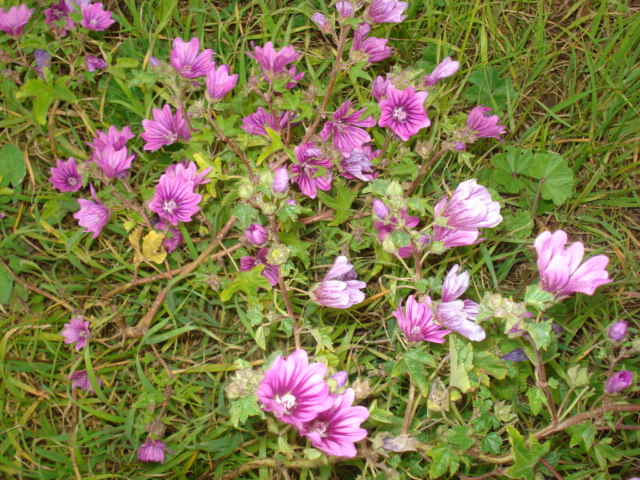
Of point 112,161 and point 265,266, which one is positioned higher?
point 112,161

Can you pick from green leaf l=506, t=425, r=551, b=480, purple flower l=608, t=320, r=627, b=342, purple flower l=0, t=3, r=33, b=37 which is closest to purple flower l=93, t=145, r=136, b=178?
purple flower l=0, t=3, r=33, b=37

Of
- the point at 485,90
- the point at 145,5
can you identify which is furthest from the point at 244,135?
the point at 485,90

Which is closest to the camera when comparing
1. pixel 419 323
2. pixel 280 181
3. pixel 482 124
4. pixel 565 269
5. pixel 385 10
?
pixel 565 269

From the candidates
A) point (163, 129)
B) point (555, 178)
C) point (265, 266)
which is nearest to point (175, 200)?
point (163, 129)

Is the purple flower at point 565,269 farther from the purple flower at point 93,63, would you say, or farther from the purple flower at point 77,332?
the purple flower at point 93,63

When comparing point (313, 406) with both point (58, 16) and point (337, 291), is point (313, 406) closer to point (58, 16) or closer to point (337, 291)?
point (337, 291)

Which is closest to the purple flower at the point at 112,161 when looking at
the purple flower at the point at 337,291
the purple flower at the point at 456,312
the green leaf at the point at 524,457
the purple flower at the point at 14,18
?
the purple flower at the point at 14,18

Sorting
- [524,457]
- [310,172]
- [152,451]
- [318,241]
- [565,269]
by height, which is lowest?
[152,451]

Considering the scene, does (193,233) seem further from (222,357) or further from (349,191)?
(349,191)
